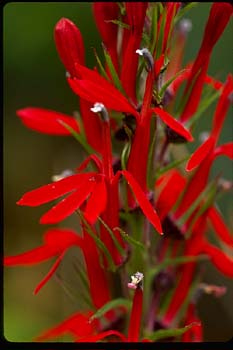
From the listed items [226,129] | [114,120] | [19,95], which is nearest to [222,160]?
[226,129]

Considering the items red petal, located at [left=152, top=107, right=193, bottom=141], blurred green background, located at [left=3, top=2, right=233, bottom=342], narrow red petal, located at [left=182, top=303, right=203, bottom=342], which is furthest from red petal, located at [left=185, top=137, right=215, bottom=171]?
blurred green background, located at [left=3, top=2, right=233, bottom=342]

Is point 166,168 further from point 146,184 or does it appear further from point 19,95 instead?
point 19,95

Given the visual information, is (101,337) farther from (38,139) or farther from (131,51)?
(38,139)

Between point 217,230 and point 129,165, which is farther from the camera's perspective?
point 217,230

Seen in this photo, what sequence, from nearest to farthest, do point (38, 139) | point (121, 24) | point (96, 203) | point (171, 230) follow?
point (96, 203) < point (121, 24) < point (171, 230) < point (38, 139)

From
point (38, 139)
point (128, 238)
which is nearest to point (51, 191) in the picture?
point (128, 238)

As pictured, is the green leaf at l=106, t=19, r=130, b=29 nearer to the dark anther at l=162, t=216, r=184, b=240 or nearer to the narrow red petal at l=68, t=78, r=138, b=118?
the narrow red petal at l=68, t=78, r=138, b=118
